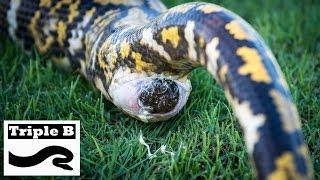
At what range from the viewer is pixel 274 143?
Result: 1552 millimetres

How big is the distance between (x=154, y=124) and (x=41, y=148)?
50cm

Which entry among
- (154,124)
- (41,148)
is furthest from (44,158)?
(154,124)

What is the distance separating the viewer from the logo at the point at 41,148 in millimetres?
2000

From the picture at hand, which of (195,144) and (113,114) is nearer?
(195,144)

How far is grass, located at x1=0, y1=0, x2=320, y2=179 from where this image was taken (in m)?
2.04

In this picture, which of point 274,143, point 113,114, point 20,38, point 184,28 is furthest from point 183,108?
point 20,38

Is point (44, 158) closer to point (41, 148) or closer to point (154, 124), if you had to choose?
point (41, 148)

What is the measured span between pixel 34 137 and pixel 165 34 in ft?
2.05

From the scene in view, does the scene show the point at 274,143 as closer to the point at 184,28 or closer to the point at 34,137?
the point at 184,28

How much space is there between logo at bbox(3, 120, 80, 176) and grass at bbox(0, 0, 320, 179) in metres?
0.06

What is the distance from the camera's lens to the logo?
200 centimetres

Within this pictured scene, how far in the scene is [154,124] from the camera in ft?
7.64

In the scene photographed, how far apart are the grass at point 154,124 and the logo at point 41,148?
64mm

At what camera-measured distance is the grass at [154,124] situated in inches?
80.4
